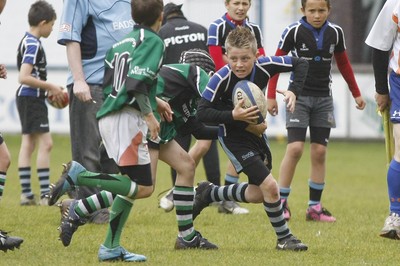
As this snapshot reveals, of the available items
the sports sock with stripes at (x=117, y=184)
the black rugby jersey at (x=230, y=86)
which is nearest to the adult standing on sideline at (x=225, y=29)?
the black rugby jersey at (x=230, y=86)

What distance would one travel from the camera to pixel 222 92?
23.9ft

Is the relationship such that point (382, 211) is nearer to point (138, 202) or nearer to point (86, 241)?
point (138, 202)

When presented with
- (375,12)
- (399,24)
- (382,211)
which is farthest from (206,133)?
(375,12)

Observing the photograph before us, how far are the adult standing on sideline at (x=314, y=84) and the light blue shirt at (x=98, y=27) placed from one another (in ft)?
4.83

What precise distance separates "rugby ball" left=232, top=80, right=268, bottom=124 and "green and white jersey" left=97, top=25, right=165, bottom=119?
2.14 feet

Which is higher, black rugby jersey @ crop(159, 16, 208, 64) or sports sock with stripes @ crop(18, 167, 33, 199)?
black rugby jersey @ crop(159, 16, 208, 64)

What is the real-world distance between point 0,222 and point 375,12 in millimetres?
14758

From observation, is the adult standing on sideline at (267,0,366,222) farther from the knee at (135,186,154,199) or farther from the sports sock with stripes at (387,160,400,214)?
the knee at (135,186,154,199)

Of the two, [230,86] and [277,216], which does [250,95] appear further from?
[277,216]

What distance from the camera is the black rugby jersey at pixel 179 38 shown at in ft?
34.2

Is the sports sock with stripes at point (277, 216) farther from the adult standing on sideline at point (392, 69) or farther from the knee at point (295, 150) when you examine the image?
the knee at point (295, 150)

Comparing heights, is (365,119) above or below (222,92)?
below

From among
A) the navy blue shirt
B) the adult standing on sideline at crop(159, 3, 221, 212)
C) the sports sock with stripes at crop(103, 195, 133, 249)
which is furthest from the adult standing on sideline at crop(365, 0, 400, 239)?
the navy blue shirt

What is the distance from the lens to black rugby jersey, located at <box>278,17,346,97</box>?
9.34 metres
